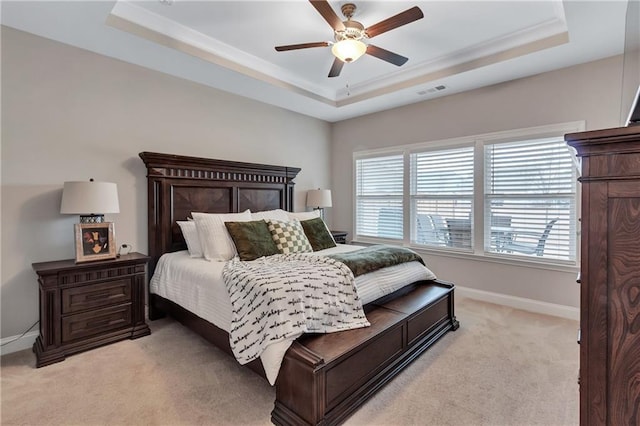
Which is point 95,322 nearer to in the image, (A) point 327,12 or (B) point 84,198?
(B) point 84,198

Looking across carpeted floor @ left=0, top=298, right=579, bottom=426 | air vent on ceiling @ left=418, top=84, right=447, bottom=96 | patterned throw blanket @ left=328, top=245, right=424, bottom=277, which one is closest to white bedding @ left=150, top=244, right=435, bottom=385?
patterned throw blanket @ left=328, top=245, right=424, bottom=277

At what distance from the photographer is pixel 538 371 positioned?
2.31 m

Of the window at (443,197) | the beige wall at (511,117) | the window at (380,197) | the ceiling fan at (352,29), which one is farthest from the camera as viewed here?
the window at (380,197)

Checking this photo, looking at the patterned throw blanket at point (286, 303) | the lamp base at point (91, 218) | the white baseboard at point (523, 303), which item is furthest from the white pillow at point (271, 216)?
the white baseboard at point (523, 303)

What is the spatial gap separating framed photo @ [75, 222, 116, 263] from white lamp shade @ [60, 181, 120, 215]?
20cm

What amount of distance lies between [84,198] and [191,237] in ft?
3.19

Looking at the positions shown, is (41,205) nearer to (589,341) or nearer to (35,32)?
(35,32)

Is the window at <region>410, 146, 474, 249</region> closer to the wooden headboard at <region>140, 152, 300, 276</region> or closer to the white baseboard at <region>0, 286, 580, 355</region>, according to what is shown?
the white baseboard at <region>0, 286, 580, 355</region>

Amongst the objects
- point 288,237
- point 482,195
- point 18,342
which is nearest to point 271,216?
point 288,237

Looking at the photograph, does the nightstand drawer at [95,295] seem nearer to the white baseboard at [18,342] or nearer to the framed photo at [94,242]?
the framed photo at [94,242]

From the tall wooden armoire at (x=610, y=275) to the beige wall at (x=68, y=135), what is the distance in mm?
3676

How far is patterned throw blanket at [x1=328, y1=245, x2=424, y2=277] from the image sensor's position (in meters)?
2.53

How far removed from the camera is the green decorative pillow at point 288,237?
10.7 feet

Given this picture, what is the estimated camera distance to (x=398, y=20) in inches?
89.8
